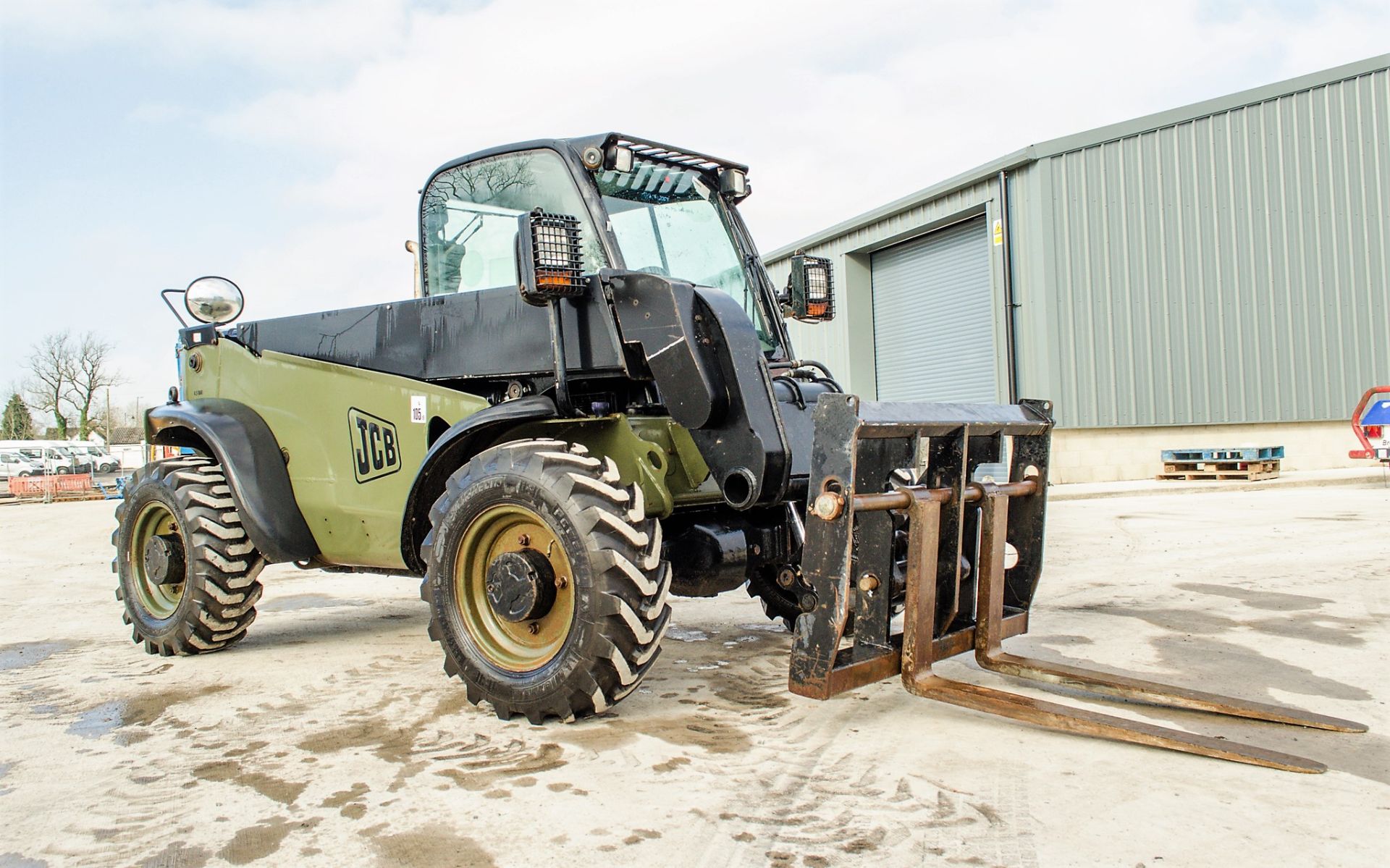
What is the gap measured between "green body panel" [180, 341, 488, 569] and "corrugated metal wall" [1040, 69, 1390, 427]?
14543mm

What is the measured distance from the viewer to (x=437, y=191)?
5.72m

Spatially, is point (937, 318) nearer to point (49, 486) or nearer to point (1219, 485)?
point (1219, 485)

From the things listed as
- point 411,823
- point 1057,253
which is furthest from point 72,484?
point 411,823

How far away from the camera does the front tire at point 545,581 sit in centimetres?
407

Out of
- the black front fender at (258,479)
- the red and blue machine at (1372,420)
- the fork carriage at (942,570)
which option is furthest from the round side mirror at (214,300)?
the red and blue machine at (1372,420)

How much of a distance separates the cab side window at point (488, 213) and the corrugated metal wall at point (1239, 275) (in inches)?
563

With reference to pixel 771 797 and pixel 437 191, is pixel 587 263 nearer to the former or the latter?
pixel 437 191

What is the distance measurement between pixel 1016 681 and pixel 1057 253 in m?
14.9

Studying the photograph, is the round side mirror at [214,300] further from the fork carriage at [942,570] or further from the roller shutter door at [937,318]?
the roller shutter door at [937,318]

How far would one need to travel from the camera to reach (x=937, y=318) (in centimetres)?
2116

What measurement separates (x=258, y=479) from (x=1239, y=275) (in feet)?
55.3

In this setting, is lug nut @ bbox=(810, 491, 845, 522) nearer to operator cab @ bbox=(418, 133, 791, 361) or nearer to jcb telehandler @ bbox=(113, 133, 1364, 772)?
jcb telehandler @ bbox=(113, 133, 1364, 772)

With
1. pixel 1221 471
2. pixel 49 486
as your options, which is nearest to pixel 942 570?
pixel 1221 471

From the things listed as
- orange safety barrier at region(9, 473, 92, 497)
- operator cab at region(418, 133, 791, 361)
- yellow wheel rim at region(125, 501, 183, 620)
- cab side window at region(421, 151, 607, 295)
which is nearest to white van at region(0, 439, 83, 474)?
orange safety barrier at region(9, 473, 92, 497)
